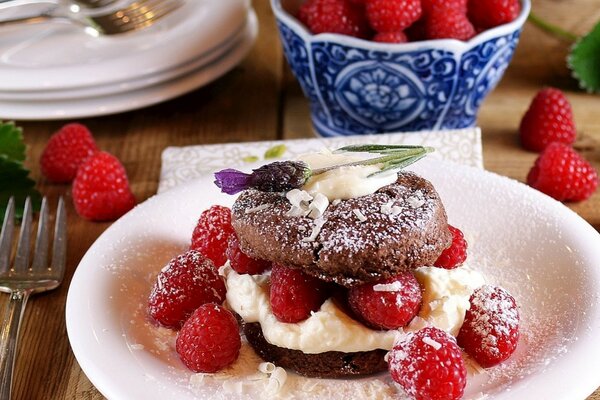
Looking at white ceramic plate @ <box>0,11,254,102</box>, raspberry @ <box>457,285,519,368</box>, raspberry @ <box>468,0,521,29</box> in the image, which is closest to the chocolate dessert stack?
raspberry @ <box>457,285,519,368</box>

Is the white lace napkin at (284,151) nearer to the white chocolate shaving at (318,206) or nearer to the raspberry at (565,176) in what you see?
the raspberry at (565,176)

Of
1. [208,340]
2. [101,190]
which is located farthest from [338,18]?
[208,340]

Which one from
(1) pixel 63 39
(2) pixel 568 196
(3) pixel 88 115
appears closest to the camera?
(2) pixel 568 196

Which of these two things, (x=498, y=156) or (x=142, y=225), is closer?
(x=142, y=225)

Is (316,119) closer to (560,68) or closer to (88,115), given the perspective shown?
(88,115)

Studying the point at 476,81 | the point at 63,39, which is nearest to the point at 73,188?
the point at 63,39

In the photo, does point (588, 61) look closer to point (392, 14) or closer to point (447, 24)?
point (447, 24)

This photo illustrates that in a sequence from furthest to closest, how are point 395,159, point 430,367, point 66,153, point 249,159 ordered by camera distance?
1. point 66,153
2. point 249,159
3. point 395,159
4. point 430,367
